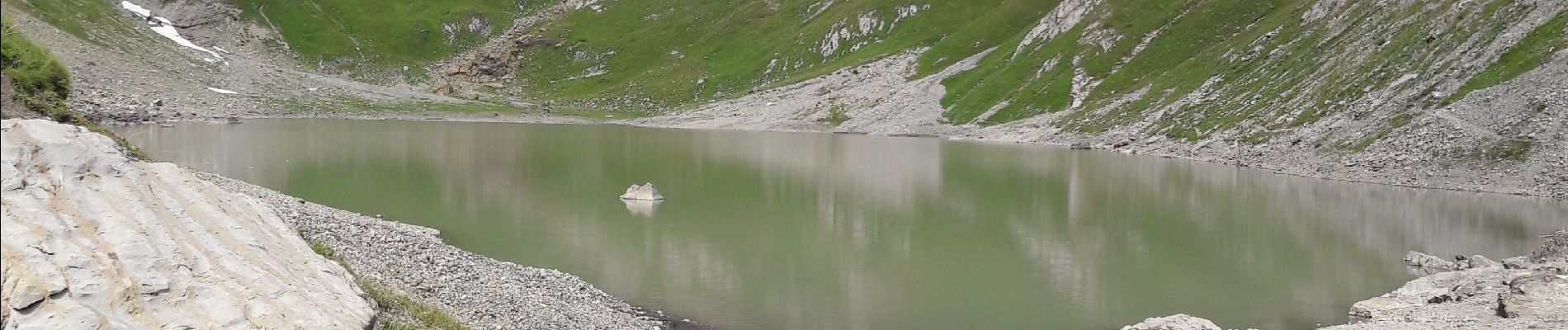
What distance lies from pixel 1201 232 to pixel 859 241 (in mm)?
14910

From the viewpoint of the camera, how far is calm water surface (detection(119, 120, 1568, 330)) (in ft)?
96.2

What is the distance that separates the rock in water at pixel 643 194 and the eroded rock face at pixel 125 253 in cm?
3538

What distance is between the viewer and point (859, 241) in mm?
39781

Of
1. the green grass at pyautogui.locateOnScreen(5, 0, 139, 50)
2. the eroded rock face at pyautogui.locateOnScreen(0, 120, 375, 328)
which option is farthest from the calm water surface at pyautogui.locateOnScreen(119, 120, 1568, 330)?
the green grass at pyautogui.locateOnScreen(5, 0, 139, 50)

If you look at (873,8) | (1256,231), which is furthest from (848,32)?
(1256,231)

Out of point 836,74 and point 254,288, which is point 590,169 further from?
point 836,74

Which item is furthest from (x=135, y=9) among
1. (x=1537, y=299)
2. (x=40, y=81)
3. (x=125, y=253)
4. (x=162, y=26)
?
(x=1537, y=299)

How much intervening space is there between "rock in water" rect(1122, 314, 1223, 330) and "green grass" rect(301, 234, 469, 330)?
15.1m

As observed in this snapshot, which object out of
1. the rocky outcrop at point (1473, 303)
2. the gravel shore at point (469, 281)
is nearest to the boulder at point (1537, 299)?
the rocky outcrop at point (1473, 303)

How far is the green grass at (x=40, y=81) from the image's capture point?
1418cm

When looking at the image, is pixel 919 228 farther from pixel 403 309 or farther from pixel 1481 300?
pixel 403 309

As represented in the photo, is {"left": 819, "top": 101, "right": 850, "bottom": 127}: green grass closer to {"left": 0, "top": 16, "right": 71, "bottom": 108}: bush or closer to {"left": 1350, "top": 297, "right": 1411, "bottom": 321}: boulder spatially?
{"left": 1350, "top": 297, "right": 1411, "bottom": 321}: boulder

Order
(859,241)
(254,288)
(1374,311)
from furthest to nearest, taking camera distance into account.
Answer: (859,241)
(1374,311)
(254,288)

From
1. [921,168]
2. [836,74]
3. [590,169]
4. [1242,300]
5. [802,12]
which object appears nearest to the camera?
[1242,300]
